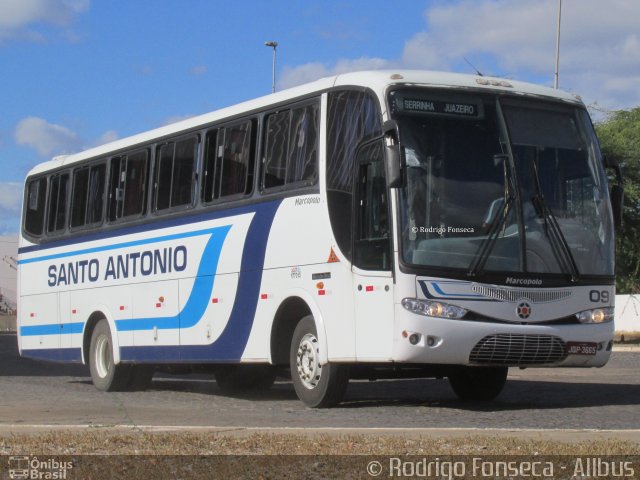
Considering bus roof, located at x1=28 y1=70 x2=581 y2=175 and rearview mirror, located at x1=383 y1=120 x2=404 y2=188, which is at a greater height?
bus roof, located at x1=28 y1=70 x2=581 y2=175

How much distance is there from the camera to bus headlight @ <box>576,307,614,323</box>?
13.6m

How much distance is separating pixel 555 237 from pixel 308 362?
10.1 feet

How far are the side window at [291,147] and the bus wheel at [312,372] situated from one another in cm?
166

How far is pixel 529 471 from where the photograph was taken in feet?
26.5

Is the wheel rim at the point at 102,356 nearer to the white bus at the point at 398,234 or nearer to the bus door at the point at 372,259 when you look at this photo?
the white bus at the point at 398,234

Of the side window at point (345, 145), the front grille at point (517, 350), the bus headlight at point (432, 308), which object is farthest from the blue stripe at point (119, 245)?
the front grille at point (517, 350)

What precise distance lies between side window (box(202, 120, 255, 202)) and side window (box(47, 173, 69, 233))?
186 inches

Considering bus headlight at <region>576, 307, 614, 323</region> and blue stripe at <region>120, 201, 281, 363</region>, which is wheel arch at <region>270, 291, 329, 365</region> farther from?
bus headlight at <region>576, 307, 614, 323</region>

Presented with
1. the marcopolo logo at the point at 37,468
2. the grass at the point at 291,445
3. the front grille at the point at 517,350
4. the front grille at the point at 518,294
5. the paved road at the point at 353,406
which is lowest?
the marcopolo logo at the point at 37,468

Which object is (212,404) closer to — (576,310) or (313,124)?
(313,124)

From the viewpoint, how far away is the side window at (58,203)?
811 inches

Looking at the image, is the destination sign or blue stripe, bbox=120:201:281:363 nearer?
the destination sign

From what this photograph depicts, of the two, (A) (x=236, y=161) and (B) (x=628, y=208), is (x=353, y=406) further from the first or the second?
(B) (x=628, y=208)

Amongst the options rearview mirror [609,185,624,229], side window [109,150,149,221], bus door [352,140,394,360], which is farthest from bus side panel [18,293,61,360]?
rearview mirror [609,185,624,229]
